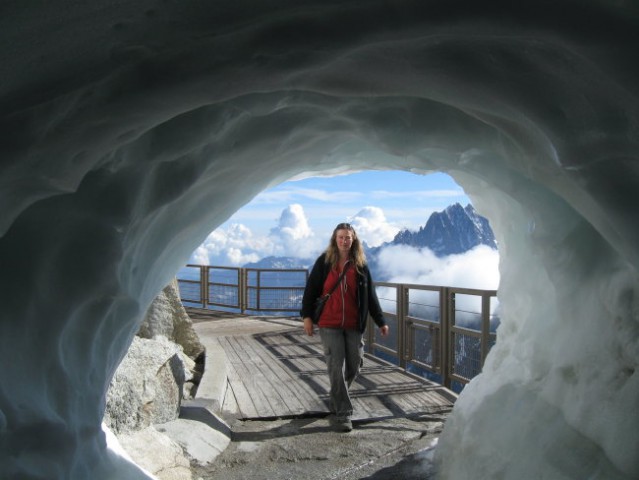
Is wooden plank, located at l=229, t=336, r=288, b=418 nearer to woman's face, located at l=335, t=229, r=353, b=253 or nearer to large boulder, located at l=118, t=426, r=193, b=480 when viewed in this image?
large boulder, located at l=118, t=426, r=193, b=480

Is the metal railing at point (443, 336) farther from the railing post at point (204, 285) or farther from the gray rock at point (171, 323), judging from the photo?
the railing post at point (204, 285)

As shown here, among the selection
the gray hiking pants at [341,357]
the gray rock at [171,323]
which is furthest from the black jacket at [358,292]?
the gray rock at [171,323]

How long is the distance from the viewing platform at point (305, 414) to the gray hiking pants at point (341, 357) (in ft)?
0.97

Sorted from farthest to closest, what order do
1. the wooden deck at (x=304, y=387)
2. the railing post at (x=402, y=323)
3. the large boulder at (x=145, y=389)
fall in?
the railing post at (x=402, y=323), the wooden deck at (x=304, y=387), the large boulder at (x=145, y=389)

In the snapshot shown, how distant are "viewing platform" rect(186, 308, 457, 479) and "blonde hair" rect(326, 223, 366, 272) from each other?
1534mm

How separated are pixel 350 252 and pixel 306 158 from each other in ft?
3.95

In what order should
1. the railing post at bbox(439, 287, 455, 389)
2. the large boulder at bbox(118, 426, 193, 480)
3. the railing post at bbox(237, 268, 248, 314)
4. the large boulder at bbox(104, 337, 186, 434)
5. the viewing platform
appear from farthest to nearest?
the railing post at bbox(237, 268, 248, 314) < the railing post at bbox(439, 287, 455, 389) < the large boulder at bbox(104, 337, 186, 434) < the viewing platform < the large boulder at bbox(118, 426, 193, 480)

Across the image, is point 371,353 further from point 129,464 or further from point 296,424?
point 129,464

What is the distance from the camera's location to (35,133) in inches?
61.6

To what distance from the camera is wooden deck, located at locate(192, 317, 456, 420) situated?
541cm

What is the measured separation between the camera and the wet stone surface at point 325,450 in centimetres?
391

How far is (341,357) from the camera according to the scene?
15.3 ft

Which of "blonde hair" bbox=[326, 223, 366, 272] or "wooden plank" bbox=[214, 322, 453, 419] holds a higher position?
"blonde hair" bbox=[326, 223, 366, 272]

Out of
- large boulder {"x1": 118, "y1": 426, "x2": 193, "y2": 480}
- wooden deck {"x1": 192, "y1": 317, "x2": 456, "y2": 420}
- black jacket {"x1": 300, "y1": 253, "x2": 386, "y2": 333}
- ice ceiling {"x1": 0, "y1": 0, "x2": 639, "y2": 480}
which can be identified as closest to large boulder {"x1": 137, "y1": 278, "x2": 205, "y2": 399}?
wooden deck {"x1": 192, "y1": 317, "x2": 456, "y2": 420}
